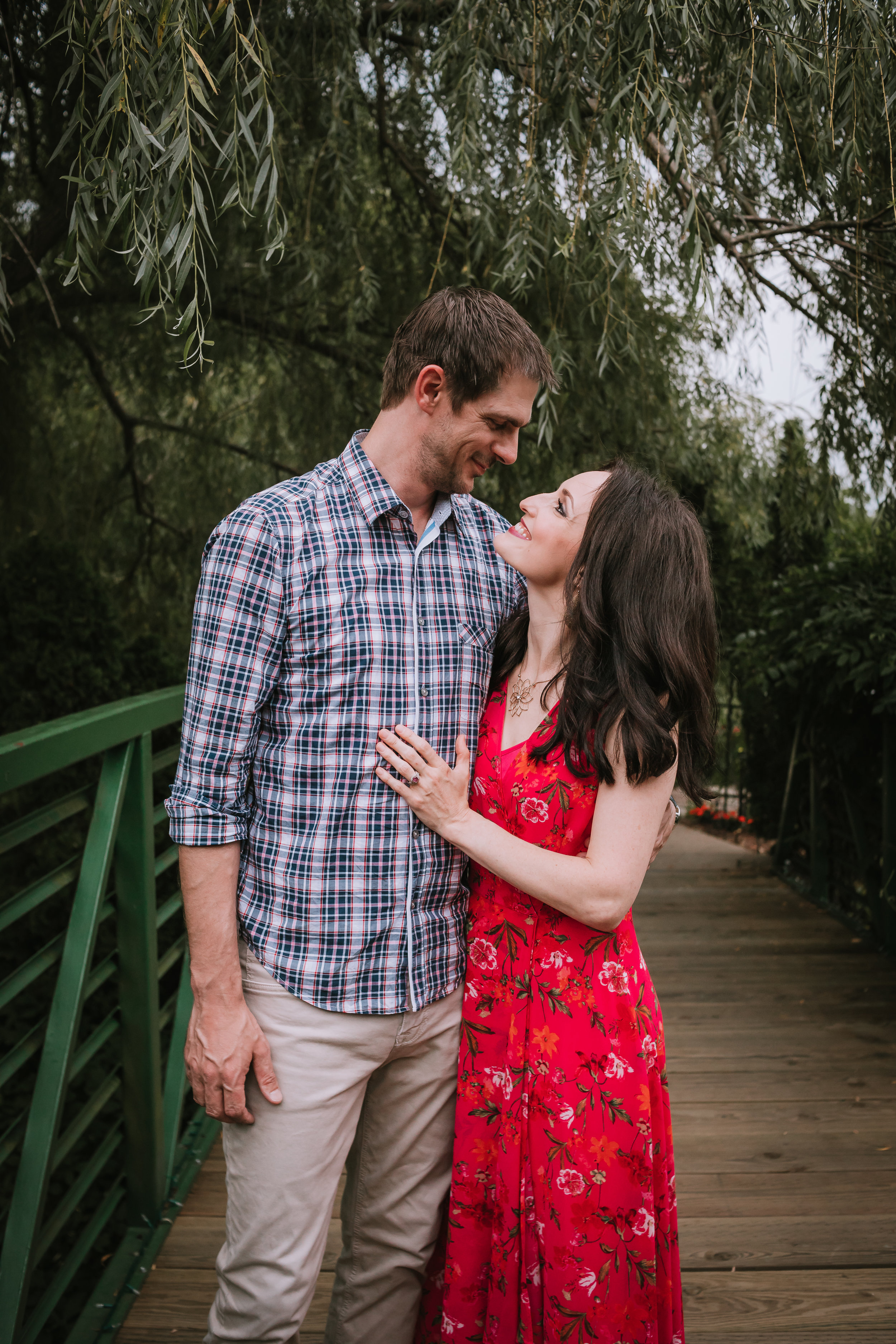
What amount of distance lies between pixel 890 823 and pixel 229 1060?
313 centimetres

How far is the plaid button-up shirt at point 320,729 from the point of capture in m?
1.37

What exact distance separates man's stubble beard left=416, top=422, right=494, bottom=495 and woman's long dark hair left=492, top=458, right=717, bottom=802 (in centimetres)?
23

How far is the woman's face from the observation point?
1.59m

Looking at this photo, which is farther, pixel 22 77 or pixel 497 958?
pixel 22 77

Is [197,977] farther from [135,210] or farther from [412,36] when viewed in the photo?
[412,36]

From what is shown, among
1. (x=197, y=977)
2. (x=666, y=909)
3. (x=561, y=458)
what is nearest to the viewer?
(x=197, y=977)

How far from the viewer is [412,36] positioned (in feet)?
10.1

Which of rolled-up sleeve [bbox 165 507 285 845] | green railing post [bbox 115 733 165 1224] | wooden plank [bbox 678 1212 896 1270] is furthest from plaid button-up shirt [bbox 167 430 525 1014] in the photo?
wooden plank [bbox 678 1212 896 1270]

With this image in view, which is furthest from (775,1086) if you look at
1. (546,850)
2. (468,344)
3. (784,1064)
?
(468,344)

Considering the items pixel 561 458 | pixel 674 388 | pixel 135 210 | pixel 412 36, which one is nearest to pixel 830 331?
pixel 674 388

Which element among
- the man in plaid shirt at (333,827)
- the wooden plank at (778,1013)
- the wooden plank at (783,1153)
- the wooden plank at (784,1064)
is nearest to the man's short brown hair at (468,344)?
the man in plaid shirt at (333,827)

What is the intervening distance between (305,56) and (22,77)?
78 centimetres

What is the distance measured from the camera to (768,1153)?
2500 millimetres

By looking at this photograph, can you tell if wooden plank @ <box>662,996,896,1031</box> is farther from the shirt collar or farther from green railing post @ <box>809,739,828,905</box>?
the shirt collar
